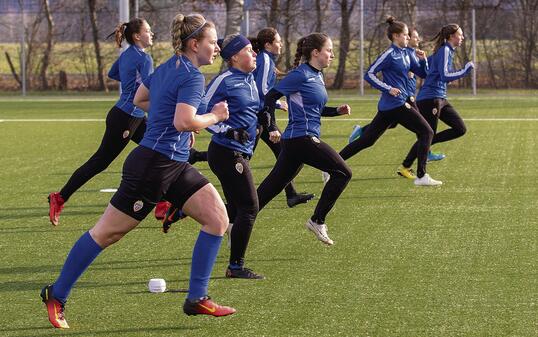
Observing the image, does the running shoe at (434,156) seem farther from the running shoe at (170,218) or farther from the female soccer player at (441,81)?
the running shoe at (170,218)

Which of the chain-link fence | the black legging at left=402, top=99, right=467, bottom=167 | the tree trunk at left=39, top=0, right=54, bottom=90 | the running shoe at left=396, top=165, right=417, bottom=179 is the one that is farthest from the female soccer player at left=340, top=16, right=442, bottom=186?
the tree trunk at left=39, top=0, right=54, bottom=90

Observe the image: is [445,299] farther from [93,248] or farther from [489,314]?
[93,248]

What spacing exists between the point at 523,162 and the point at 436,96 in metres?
1.97

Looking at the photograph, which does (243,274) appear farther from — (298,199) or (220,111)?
(298,199)

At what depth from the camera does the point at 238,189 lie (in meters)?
8.47

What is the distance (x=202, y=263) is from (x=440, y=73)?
8.25 meters

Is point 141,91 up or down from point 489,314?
up

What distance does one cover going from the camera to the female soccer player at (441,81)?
14.8 m

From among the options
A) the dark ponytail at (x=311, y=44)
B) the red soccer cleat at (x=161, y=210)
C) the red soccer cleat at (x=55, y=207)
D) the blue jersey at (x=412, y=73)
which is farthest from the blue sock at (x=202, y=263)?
the blue jersey at (x=412, y=73)

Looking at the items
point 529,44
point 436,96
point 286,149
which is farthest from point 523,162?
point 529,44

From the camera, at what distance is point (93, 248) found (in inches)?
275

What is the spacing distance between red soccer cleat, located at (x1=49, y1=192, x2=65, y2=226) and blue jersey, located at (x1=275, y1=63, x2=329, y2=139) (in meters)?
2.63

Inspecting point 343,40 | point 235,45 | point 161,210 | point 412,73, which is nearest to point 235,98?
point 235,45

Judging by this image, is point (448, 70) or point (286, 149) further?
point (448, 70)
